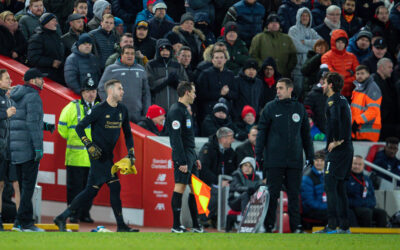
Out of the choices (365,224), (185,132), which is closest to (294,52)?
(365,224)

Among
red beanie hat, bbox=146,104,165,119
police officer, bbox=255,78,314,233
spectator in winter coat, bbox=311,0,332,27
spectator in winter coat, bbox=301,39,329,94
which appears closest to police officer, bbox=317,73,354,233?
police officer, bbox=255,78,314,233

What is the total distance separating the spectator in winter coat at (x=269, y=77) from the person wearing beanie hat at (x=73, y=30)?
3510mm

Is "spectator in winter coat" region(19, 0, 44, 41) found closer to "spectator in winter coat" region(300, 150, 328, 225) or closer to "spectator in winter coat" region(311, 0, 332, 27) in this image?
"spectator in winter coat" region(300, 150, 328, 225)

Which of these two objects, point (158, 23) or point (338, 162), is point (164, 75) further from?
point (338, 162)

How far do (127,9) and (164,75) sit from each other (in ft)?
12.9

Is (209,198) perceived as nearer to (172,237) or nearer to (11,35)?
(172,237)

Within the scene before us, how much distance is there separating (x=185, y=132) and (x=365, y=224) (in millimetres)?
3678

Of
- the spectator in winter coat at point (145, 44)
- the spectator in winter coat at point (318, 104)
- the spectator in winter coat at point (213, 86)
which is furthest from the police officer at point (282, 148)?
the spectator in winter coat at point (145, 44)

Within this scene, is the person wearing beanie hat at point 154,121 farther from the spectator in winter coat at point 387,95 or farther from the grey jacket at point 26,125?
the spectator in winter coat at point 387,95

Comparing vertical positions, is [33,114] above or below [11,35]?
below

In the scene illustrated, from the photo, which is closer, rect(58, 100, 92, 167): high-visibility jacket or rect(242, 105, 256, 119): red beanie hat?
rect(58, 100, 92, 167): high-visibility jacket

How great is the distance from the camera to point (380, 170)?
51.3 ft

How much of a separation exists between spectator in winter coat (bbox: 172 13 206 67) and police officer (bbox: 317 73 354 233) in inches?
206

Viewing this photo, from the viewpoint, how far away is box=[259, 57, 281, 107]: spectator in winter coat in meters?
17.2
